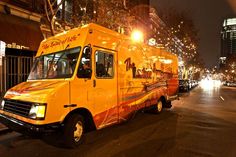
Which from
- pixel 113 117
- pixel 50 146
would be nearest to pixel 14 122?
pixel 50 146

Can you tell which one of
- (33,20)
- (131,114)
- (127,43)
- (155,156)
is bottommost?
(155,156)

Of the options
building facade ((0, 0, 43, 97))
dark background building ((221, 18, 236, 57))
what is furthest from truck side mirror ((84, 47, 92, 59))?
dark background building ((221, 18, 236, 57))

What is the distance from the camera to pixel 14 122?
5.61m

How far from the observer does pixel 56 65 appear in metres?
6.38

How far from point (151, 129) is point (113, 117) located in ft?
5.55

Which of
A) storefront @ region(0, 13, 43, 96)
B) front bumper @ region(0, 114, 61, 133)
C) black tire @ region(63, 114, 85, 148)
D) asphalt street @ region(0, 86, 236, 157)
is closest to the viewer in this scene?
front bumper @ region(0, 114, 61, 133)

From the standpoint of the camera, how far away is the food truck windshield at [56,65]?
6.00 m

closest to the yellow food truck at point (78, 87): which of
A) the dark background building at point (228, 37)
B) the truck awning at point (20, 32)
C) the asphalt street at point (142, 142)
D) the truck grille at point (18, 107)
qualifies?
the truck grille at point (18, 107)

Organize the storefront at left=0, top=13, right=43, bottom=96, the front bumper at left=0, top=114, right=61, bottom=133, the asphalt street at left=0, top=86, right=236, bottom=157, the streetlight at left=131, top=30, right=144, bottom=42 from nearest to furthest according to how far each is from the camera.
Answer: the front bumper at left=0, top=114, right=61, bottom=133
the asphalt street at left=0, top=86, right=236, bottom=157
the streetlight at left=131, top=30, right=144, bottom=42
the storefront at left=0, top=13, right=43, bottom=96

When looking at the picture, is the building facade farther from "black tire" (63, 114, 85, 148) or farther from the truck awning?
"black tire" (63, 114, 85, 148)

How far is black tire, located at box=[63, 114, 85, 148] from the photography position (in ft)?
18.4

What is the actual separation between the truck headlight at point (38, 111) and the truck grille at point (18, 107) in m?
0.18

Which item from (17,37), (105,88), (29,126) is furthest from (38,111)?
(17,37)

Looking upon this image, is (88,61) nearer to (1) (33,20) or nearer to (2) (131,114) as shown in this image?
(2) (131,114)
